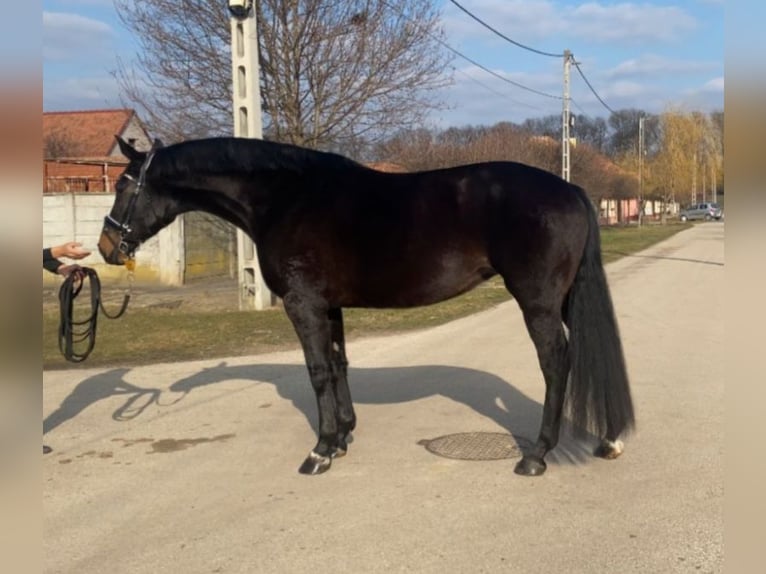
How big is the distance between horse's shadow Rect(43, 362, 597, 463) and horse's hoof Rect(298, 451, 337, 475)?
0.90m

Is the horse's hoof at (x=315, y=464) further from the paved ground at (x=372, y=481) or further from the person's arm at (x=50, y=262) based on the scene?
the person's arm at (x=50, y=262)

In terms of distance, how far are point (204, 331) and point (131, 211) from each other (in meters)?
6.25

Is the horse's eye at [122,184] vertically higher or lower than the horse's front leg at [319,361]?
higher

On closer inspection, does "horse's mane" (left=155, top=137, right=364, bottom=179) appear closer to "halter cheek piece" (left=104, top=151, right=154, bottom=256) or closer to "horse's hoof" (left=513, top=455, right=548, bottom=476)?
"halter cheek piece" (left=104, top=151, right=154, bottom=256)

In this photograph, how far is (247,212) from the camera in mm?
5000

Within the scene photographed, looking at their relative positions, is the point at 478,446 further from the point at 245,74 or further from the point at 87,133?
the point at 87,133

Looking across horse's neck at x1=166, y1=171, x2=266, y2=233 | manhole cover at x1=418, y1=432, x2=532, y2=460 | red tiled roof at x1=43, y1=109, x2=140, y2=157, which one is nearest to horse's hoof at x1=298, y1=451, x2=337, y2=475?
manhole cover at x1=418, y1=432, x2=532, y2=460

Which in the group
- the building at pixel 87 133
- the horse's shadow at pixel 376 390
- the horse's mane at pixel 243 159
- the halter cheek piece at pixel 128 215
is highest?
the building at pixel 87 133

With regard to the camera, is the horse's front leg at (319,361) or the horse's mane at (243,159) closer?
the horse's front leg at (319,361)

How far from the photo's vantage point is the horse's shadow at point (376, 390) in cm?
592

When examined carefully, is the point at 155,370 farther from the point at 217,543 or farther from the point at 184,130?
the point at 184,130

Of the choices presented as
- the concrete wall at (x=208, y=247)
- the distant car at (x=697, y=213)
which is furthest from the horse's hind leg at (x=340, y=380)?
the distant car at (x=697, y=213)

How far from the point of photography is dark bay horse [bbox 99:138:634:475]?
4543 mm

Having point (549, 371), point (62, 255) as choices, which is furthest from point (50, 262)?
point (549, 371)
